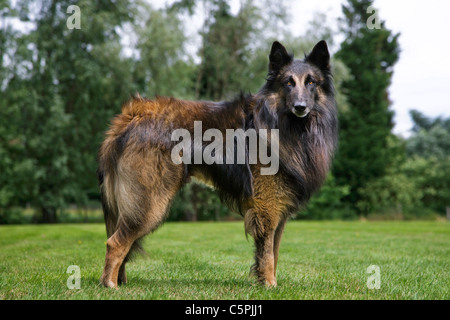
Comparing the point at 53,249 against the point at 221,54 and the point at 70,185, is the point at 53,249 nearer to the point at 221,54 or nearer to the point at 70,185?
the point at 70,185

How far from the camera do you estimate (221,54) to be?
2219 centimetres

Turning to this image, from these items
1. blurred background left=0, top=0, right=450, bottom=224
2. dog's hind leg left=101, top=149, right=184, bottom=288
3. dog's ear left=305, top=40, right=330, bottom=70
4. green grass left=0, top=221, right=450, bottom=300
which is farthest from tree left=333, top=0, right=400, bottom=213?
dog's hind leg left=101, top=149, right=184, bottom=288

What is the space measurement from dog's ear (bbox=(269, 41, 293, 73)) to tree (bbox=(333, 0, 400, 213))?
19430mm

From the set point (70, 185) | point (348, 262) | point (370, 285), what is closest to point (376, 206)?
→ point (70, 185)

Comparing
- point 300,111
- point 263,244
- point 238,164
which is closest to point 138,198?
point 238,164

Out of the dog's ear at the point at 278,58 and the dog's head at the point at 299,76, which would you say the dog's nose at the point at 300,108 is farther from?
the dog's ear at the point at 278,58

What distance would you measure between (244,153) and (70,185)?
60.2 ft

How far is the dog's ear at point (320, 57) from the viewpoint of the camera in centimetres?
413

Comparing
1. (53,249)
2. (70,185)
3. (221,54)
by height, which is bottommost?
(53,249)

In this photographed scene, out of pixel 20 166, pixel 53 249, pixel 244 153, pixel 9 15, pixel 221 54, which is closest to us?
pixel 244 153

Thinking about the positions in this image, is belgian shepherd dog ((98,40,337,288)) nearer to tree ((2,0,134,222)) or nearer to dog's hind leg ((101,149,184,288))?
dog's hind leg ((101,149,184,288))

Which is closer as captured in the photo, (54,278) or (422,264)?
(54,278)

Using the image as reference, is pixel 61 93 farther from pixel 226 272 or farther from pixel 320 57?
pixel 320 57
